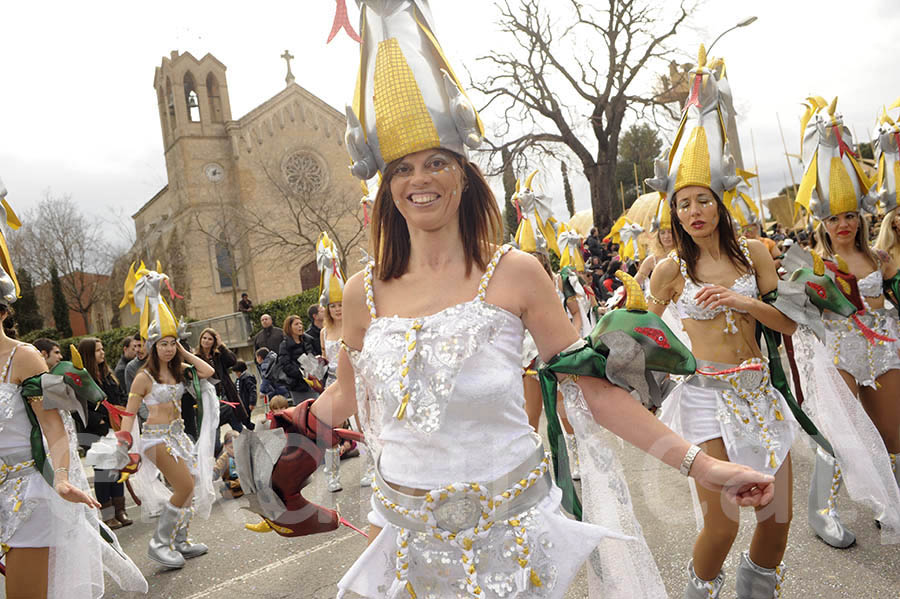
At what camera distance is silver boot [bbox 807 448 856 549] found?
396cm

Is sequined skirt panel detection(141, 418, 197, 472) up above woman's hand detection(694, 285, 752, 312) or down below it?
below

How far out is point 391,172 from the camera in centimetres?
198

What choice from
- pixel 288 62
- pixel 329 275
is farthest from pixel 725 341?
pixel 288 62

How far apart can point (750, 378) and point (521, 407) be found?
65.0 inches

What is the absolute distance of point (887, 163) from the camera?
500 centimetres

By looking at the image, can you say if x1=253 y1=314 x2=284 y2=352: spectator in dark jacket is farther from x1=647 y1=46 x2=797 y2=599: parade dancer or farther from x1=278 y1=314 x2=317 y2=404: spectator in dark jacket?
x1=647 y1=46 x2=797 y2=599: parade dancer

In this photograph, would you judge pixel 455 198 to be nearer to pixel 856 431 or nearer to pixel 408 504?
pixel 408 504

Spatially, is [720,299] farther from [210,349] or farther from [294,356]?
[210,349]

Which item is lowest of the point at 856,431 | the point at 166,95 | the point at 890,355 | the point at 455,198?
the point at 856,431

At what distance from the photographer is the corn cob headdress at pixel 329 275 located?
7.24 metres

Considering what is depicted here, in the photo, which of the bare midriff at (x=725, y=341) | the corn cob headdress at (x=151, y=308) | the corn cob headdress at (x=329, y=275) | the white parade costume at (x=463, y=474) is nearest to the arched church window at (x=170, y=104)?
the corn cob headdress at (x=329, y=275)

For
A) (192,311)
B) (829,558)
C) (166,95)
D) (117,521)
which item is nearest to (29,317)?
(192,311)

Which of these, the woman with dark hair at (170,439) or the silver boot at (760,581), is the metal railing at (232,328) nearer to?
the woman with dark hair at (170,439)

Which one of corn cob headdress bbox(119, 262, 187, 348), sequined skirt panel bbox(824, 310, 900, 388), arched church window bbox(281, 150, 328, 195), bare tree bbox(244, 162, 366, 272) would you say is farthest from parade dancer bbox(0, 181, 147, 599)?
arched church window bbox(281, 150, 328, 195)
